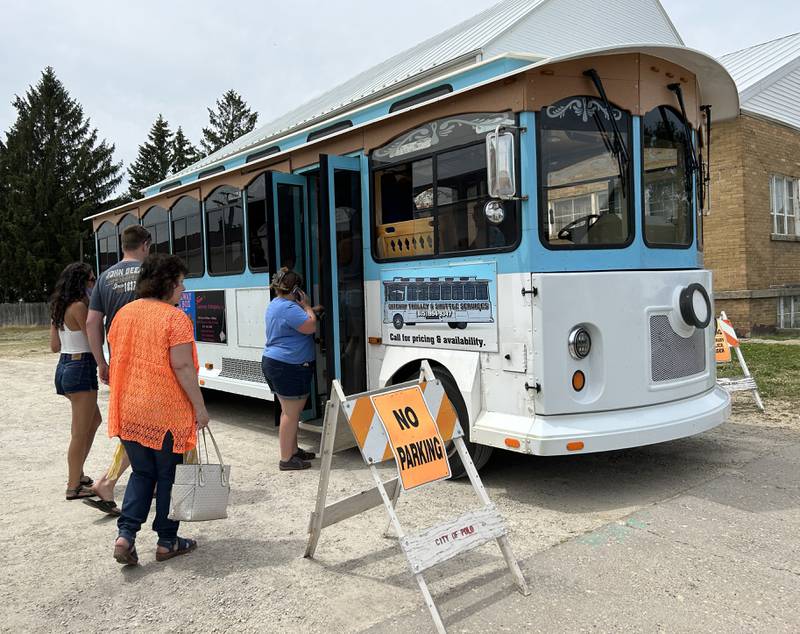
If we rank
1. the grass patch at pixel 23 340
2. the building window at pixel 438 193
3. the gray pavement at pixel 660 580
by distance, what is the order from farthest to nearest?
the grass patch at pixel 23 340, the building window at pixel 438 193, the gray pavement at pixel 660 580

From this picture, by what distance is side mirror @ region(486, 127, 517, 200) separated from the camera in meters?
4.40

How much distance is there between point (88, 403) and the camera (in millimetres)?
4969

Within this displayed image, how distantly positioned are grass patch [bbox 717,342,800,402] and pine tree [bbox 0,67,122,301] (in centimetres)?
3229

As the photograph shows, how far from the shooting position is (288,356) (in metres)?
5.67

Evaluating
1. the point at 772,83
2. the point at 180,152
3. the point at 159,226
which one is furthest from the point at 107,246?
the point at 180,152

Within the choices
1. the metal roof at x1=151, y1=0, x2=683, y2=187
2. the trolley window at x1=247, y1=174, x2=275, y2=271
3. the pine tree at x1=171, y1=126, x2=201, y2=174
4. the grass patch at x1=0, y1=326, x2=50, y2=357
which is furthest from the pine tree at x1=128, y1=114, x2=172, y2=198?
the trolley window at x1=247, y1=174, x2=275, y2=271

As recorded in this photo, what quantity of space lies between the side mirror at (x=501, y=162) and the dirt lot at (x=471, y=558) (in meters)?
2.18

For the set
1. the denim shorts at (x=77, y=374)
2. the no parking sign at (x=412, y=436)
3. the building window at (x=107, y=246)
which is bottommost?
the no parking sign at (x=412, y=436)

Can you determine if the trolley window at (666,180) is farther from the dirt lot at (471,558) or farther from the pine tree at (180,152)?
the pine tree at (180,152)

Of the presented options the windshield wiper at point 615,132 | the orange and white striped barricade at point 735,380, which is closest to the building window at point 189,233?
the windshield wiper at point 615,132

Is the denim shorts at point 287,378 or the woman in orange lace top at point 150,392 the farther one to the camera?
the denim shorts at point 287,378

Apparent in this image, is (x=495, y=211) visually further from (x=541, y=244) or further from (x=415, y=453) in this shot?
(x=415, y=453)

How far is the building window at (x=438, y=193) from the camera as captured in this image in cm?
491

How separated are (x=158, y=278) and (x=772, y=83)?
16.4m
